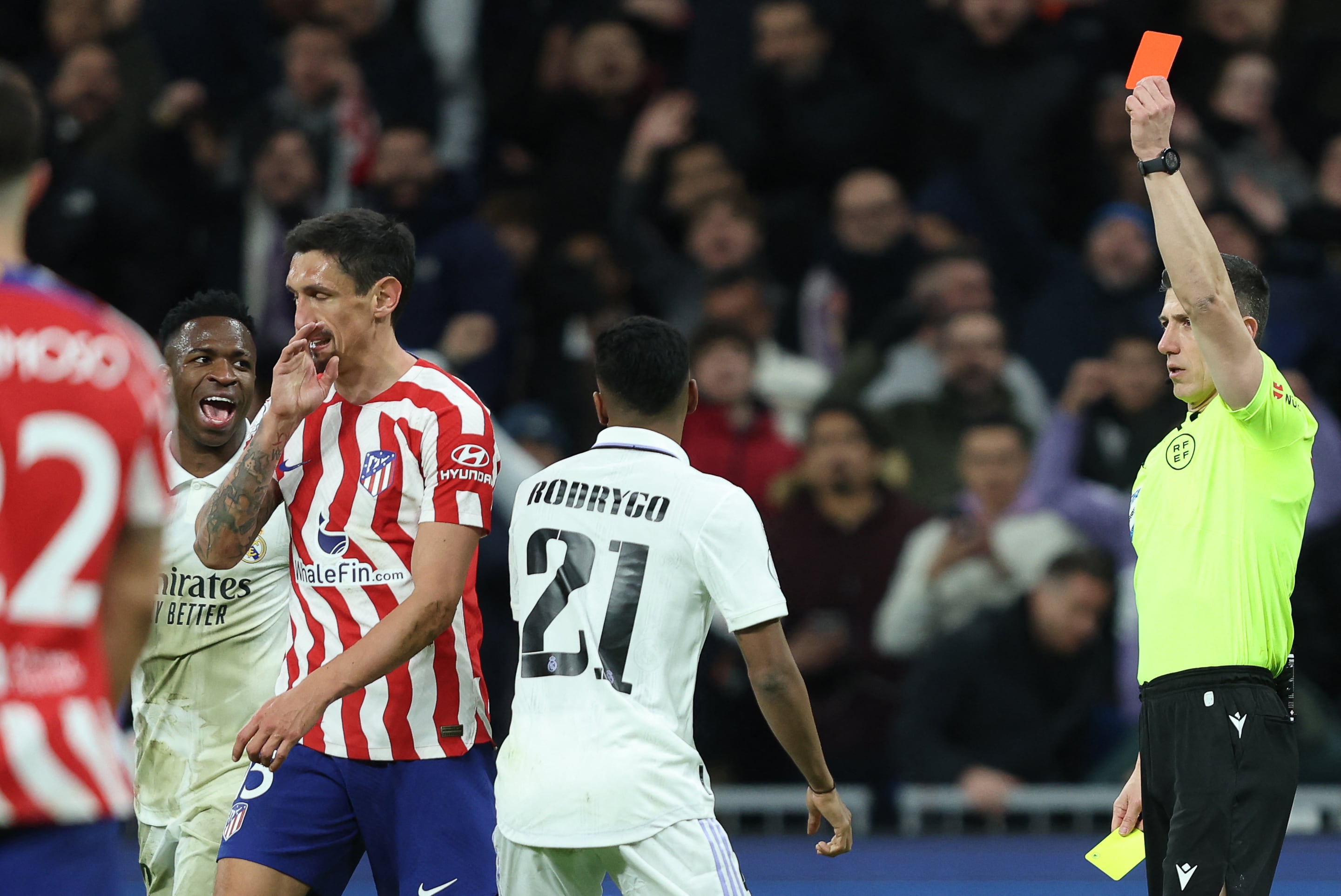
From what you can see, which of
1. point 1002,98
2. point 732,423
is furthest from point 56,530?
point 1002,98

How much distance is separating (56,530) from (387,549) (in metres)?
1.49

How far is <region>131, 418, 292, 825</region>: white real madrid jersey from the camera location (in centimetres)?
509

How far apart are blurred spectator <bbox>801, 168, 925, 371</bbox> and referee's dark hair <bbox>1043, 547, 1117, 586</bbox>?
220 cm

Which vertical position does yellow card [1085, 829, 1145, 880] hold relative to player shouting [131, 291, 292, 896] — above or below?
below

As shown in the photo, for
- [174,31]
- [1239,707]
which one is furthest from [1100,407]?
[174,31]

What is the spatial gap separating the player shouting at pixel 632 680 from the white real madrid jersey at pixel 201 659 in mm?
1160

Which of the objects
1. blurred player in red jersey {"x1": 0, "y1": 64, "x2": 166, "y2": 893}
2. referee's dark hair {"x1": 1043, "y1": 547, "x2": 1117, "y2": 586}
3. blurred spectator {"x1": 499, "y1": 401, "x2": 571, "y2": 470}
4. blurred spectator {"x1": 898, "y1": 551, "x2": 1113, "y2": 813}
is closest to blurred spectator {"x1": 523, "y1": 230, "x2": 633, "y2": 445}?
blurred spectator {"x1": 499, "y1": 401, "x2": 571, "y2": 470}

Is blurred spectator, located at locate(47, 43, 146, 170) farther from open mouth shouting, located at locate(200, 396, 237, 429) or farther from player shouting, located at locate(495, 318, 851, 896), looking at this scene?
player shouting, located at locate(495, 318, 851, 896)

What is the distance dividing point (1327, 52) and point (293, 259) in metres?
8.22

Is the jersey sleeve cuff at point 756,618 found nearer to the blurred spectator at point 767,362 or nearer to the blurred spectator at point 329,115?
the blurred spectator at point 767,362

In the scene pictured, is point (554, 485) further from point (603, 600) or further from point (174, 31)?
point (174, 31)

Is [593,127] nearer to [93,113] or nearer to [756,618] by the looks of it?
[93,113]

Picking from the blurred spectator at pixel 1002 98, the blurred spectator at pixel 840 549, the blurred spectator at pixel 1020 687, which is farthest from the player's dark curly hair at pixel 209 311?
the blurred spectator at pixel 1002 98

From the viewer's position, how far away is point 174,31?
10805 mm
